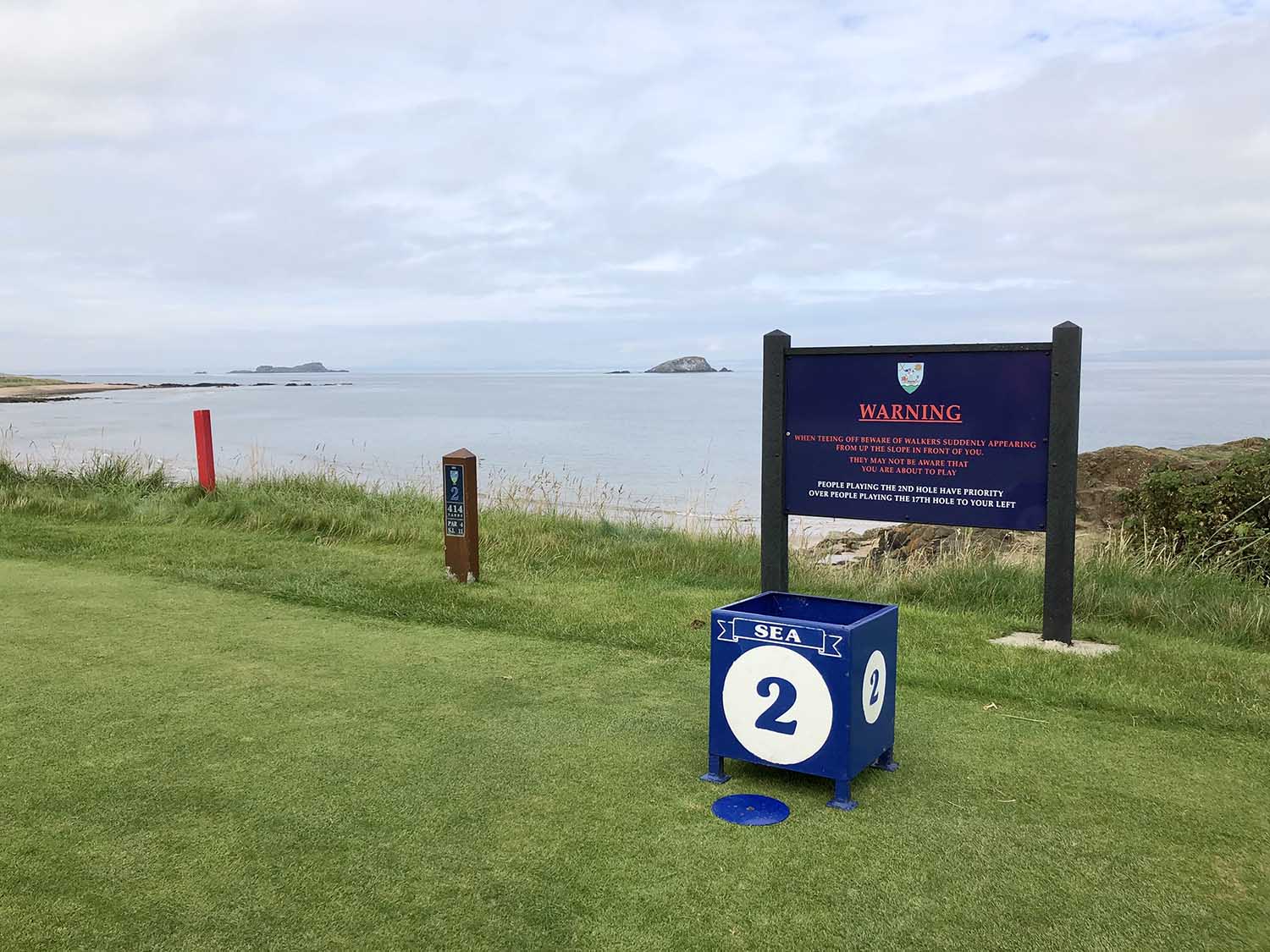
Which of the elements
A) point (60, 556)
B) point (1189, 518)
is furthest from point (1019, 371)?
point (60, 556)

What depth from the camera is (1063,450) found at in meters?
5.56

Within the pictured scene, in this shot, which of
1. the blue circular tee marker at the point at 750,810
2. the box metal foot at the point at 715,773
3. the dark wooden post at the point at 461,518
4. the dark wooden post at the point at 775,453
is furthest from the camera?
the dark wooden post at the point at 461,518

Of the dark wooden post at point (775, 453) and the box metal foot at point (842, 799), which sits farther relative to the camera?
the dark wooden post at point (775, 453)

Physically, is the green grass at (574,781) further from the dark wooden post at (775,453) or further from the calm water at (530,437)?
the calm water at (530,437)

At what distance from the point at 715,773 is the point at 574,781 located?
1.65 feet

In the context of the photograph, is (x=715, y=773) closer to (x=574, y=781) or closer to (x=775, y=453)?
(x=574, y=781)

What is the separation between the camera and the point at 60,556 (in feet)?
27.5

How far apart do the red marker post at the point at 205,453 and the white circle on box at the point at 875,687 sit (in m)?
9.31

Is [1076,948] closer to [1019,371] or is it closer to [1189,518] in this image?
[1019,371]

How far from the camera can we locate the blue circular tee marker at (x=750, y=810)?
3418 millimetres

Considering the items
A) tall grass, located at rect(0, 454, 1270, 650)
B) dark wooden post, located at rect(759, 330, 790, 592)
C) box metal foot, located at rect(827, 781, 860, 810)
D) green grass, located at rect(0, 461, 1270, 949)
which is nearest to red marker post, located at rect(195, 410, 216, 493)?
tall grass, located at rect(0, 454, 1270, 650)

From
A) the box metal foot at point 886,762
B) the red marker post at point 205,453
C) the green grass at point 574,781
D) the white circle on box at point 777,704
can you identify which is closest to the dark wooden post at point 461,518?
the green grass at point 574,781

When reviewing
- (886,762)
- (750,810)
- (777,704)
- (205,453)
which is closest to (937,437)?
(886,762)

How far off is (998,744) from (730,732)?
1171mm
